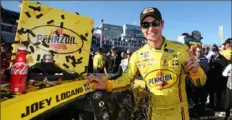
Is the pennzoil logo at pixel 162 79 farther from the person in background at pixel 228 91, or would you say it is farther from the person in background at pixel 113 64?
the person in background at pixel 113 64

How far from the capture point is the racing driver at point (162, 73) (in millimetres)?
3365

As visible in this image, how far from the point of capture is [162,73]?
3422 mm

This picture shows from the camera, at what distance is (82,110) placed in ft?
9.99

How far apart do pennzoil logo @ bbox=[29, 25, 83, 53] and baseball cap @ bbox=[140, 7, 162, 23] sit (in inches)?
35.3

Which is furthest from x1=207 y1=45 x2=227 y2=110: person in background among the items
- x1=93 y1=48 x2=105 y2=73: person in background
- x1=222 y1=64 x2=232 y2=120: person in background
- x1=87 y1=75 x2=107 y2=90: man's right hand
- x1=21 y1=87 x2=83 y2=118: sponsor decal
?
x1=21 y1=87 x2=83 y2=118: sponsor decal

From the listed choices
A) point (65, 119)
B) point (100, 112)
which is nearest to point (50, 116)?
point (65, 119)

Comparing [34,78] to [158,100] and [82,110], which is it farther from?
[158,100]

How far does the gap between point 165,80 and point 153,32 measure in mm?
476

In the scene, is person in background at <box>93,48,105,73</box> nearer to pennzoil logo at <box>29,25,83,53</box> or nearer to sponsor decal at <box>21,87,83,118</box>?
pennzoil logo at <box>29,25,83,53</box>

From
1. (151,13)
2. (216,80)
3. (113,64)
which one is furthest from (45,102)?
(113,64)

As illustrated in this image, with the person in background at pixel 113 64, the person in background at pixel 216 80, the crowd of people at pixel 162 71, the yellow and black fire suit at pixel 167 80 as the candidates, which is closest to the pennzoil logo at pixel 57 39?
the crowd of people at pixel 162 71

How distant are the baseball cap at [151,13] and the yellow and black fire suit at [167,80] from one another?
29 cm

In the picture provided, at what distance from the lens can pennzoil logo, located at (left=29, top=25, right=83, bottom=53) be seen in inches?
146

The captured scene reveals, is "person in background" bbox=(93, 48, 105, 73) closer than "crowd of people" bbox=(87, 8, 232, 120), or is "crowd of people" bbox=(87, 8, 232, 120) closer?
"crowd of people" bbox=(87, 8, 232, 120)
